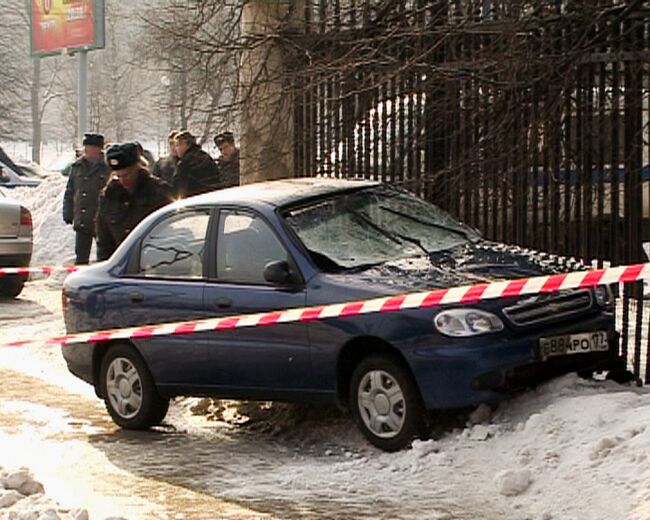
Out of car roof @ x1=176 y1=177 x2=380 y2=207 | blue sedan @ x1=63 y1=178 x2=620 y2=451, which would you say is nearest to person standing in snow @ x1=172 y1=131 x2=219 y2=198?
blue sedan @ x1=63 y1=178 x2=620 y2=451

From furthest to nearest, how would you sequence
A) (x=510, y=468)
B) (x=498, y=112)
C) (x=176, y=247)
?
(x=498, y=112) → (x=176, y=247) → (x=510, y=468)

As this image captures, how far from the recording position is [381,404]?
→ 24.1 ft

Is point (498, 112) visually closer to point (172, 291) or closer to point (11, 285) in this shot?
point (172, 291)

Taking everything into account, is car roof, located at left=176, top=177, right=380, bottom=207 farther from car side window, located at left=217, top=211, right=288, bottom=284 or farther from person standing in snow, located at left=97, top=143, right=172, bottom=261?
person standing in snow, located at left=97, top=143, right=172, bottom=261

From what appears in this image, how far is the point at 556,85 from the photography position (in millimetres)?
9969

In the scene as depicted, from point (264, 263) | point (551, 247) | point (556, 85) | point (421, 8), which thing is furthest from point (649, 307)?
point (264, 263)

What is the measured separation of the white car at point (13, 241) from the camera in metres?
15.9

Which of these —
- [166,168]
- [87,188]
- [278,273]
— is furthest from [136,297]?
[87,188]

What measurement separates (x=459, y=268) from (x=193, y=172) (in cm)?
648

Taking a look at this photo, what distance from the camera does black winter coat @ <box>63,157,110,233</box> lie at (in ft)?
50.9

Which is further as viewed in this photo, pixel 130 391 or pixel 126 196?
pixel 126 196

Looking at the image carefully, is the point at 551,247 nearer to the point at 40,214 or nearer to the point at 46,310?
the point at 46,310

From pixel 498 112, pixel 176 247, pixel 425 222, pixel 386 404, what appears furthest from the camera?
pixel 498 112

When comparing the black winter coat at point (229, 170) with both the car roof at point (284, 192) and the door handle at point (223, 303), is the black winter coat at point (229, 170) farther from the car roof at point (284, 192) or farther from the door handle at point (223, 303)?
the door handle at point (223, 303)
